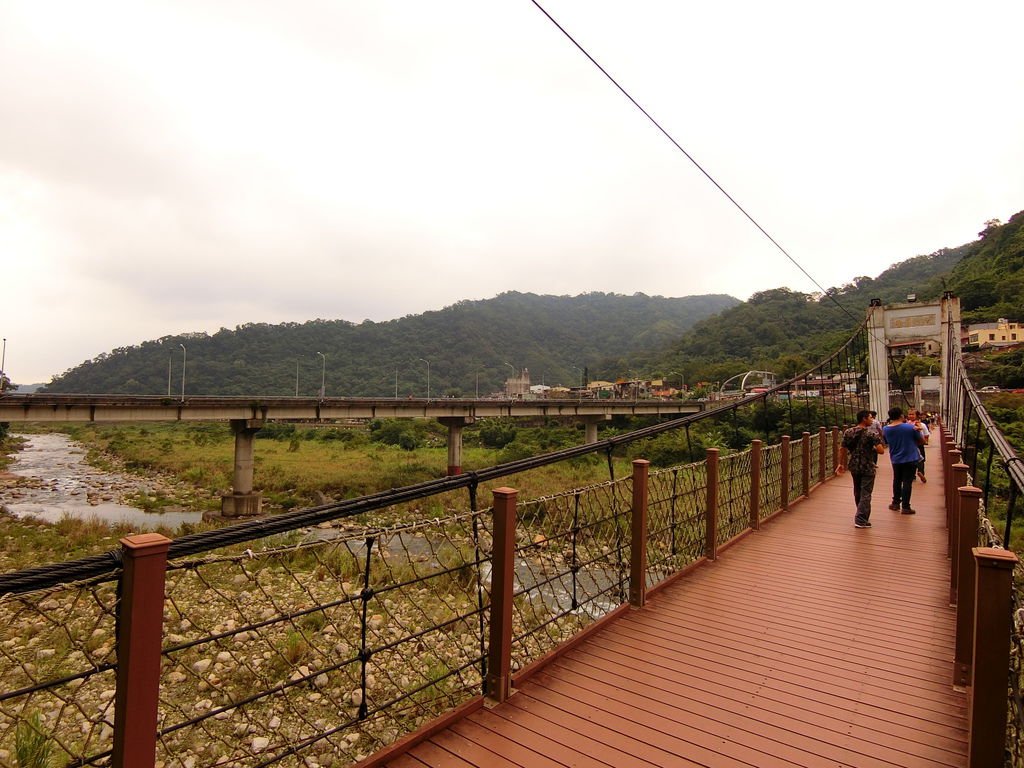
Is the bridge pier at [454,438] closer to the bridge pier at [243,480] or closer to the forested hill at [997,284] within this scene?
the bridge pier at [243,480]

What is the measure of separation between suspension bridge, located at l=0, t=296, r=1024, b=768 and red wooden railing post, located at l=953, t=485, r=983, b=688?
0.01 meters

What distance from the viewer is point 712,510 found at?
15.8ft

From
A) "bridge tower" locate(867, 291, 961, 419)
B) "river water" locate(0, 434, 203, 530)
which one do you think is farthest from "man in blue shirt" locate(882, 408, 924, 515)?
"river water" locate(0, 434, 203, 530)

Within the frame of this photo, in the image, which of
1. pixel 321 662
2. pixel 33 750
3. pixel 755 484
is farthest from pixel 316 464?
pixel 755 484

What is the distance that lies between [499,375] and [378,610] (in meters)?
73.4

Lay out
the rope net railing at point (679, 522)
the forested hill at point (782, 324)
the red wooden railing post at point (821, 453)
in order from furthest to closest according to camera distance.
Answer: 1. the forested hill at point (782, 324)
2. the red wooden railing post at point (821, 453)
3. the rope net railing at point (679, 522)

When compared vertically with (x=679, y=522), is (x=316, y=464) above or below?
below

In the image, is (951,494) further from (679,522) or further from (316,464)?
(316,464)

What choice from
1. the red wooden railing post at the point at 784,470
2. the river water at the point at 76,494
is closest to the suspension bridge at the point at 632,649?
the red wooden railing post at the point at 784,470

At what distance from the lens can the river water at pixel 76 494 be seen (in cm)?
1684

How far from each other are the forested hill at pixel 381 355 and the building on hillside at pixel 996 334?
42623 mm

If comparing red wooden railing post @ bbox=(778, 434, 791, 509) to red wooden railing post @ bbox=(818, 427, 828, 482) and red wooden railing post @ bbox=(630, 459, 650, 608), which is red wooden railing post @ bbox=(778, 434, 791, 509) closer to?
red wooden railing post @ bbox=(818, 427, 828, 482)

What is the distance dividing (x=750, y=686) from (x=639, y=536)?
3.71 feet

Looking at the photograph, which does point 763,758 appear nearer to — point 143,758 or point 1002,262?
point 143,758
